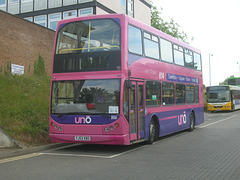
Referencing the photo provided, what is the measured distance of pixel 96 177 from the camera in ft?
22.3

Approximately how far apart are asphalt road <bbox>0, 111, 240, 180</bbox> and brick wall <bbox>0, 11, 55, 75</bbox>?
8.66 metres

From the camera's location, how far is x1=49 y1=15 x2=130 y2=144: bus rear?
33.0 feet

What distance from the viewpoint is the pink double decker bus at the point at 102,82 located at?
10.1 metres

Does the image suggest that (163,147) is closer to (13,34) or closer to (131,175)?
(131,175)

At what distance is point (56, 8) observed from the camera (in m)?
30.3

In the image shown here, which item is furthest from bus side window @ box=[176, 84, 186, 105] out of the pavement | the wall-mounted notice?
the wall-mounted notice

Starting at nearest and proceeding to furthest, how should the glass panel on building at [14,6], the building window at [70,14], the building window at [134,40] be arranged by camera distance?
1. the building window at [134,40]
2. the building window at [70,14]
3. the glass panel on building at [14,6]

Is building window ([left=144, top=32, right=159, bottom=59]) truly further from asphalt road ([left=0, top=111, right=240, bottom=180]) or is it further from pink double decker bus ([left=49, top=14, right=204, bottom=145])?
asphalt road ([left=0, top=111, right=240, bottom=180])

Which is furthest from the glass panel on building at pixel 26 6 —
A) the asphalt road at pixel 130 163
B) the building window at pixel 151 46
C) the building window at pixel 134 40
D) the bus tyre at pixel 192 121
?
the asphalt road at pixel 130 163

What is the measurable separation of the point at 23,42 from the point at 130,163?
13.2 meters

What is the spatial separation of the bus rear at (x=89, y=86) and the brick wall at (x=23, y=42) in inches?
317

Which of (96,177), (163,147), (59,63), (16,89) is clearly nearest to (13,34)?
(16,89)

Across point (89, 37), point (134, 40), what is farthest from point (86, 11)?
point (89, 37)

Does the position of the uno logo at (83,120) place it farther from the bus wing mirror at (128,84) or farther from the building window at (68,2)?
the building window at (68,2)
